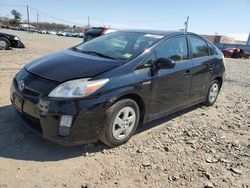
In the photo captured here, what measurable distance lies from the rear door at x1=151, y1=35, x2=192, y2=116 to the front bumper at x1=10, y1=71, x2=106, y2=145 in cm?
110

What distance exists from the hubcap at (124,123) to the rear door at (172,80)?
0.46 metres

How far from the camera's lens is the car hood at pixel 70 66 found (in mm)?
3373

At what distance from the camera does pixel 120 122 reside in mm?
3625

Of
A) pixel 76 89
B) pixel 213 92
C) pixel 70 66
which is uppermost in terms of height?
pixel 70 66

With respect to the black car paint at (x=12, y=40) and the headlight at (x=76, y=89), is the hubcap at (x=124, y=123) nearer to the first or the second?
the headlight at (x=76, y=89)

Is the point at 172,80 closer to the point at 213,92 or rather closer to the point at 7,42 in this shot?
the point at 213,92

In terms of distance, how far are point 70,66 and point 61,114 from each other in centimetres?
78

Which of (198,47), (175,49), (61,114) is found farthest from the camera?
(198,47)

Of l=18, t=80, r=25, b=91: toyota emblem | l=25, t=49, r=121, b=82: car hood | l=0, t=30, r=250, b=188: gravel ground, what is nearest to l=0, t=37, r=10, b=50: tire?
l=0, t=30, r=250, b=188: gravel ground

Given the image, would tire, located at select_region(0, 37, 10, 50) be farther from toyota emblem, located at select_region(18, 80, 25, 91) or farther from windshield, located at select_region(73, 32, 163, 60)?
toyota emblem, located at select_region(18, 80, 25, 91)

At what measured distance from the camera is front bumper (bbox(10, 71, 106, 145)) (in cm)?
313

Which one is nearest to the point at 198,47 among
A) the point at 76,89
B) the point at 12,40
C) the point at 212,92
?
the point at 212,92

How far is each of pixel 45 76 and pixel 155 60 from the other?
1.59 metres

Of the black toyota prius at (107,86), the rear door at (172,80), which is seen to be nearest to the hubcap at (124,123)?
the black toyota prius at (107,86)
